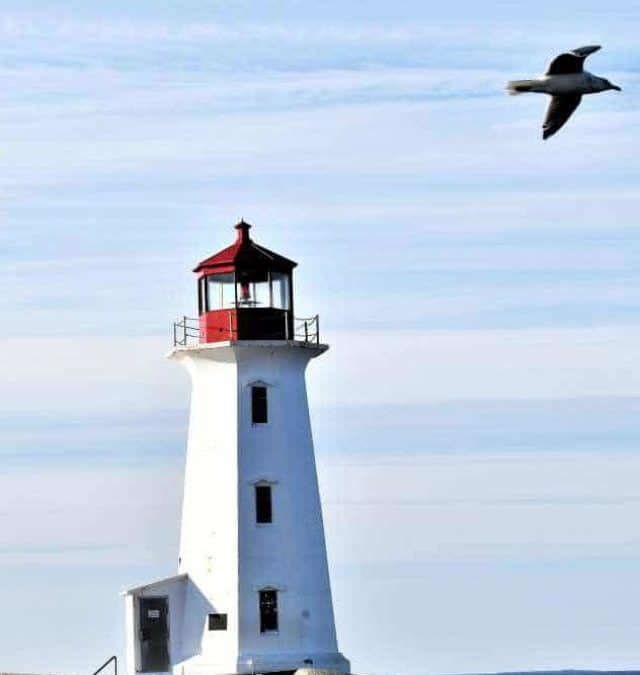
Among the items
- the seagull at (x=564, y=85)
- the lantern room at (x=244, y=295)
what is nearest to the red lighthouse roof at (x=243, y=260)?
the lantern room at (x=244, y=295)

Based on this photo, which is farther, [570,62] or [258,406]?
[258,406]

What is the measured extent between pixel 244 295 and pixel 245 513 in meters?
4.01

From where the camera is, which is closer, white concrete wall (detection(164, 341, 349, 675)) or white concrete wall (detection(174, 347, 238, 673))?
white concrete wall (detection(164, 341, 349, 675))

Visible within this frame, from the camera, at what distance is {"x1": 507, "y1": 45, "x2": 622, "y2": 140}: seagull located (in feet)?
128

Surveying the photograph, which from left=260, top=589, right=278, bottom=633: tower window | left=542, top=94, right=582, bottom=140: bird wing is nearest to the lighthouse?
left=260, top=589, right=278, bottom=633: tower window

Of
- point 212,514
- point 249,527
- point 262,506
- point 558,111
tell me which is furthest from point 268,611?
point 558,111

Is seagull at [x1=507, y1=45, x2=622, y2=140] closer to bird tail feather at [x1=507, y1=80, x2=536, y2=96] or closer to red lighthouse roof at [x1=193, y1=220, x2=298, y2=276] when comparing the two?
bird tail feather at [x1=507, y1=80, x2=536, y2=96]

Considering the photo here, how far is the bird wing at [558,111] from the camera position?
39344 millimetres

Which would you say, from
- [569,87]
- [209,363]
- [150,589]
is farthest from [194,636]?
[569,87]

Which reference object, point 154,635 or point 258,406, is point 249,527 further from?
point 154,635

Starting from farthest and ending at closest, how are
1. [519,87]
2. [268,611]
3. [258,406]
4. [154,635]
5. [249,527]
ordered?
1. [154,635]
2. [258,406]
3. [249,527]
4. [268,611]
5. [519,87]

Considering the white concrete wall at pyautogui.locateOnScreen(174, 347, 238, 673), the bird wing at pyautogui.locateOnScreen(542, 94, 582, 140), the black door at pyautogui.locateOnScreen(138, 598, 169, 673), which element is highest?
the bird wing at pyautogui.locateOnScreen(542, 94, 582, 140)

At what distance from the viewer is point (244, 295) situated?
5541 centimetres

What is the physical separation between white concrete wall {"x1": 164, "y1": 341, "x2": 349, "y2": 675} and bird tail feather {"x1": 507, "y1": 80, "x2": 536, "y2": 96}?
16371mm
